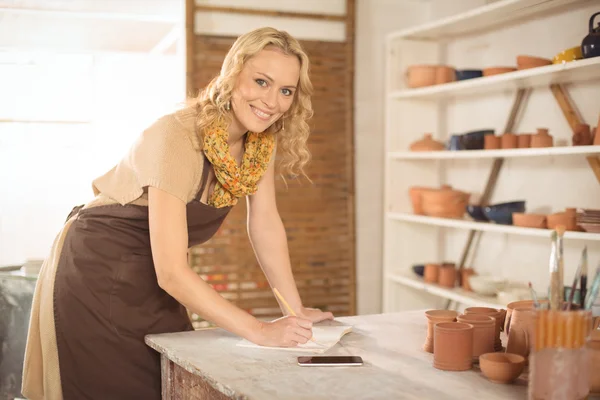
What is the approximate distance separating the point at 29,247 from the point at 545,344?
5.21 m

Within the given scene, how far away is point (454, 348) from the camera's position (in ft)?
5.27

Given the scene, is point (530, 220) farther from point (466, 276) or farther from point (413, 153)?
point (413, 153)

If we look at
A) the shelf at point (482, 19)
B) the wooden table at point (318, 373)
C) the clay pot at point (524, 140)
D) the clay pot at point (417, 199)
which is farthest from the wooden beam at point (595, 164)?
the wooden table at point (318, 373)

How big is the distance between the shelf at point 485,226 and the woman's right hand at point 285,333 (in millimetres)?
1867

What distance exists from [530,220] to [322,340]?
213cm

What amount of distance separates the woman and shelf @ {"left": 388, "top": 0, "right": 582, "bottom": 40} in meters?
2.04

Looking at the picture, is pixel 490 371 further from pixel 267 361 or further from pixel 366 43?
pixel 366 43

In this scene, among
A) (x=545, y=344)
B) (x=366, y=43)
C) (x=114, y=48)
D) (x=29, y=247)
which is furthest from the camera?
(x=114, y=48)

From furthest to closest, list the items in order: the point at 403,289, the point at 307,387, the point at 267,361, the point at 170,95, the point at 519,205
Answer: the point at 170,95 < the point at 403,289 < the point at 519,205 < the point at 267,361 < the point at 307,387

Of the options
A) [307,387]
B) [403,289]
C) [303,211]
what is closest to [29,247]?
[303,211]

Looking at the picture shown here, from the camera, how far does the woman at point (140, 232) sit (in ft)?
6.63

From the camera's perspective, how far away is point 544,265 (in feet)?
13.4

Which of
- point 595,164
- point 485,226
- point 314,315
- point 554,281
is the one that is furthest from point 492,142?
point 554,281

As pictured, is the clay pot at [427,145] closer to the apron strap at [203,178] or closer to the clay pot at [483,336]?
the apron strap at [203,178]
